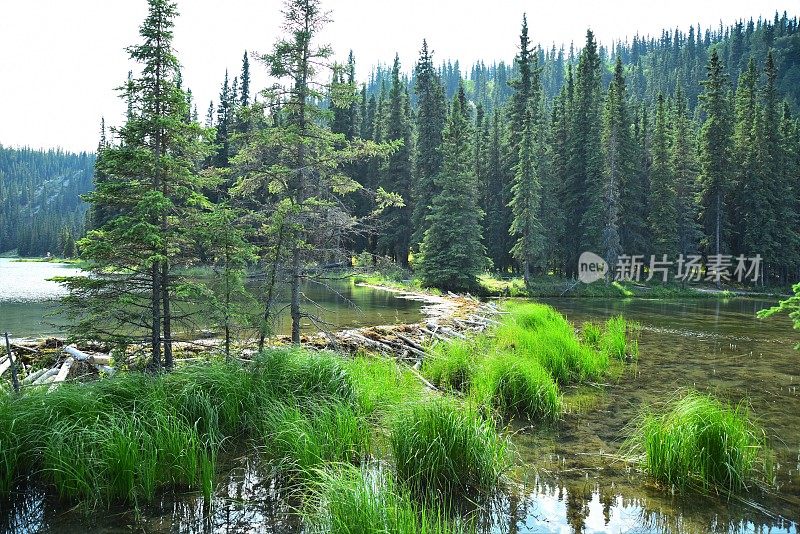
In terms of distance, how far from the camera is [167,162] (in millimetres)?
7648

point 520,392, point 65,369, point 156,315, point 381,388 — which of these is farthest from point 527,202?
point 65,369

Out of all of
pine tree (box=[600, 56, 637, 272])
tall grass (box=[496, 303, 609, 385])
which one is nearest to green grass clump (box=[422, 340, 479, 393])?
tall grass (box=[496, 303, 609, 385])

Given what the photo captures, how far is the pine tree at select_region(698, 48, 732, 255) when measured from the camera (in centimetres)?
4203

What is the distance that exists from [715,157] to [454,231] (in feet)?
86.5

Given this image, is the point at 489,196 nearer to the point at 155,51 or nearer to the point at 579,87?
the point at 579,87

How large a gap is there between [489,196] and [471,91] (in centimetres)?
14665

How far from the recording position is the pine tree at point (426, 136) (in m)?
41.6

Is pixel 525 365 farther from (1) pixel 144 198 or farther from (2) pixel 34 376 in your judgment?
(2) pixel 34 376

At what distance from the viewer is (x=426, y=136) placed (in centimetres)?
4409

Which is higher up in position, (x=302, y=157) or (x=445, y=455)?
(x=302, y=157)

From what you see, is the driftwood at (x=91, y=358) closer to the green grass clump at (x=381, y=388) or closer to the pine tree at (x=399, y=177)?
the green grass clump at (x=381, y=388)

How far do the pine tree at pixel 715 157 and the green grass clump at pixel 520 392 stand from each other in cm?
4158

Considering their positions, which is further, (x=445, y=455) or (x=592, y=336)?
(x=592, y=336)

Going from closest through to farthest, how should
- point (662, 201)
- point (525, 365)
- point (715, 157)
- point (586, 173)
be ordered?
1. point (525, 365)
2. point (586, 173)
3. point (662, 201)
4. point (715, 157)
